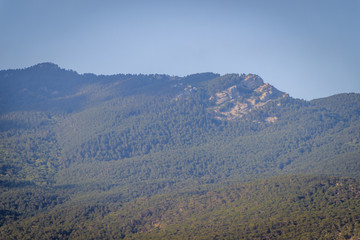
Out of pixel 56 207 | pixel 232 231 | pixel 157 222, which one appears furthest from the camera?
pixel 56 207

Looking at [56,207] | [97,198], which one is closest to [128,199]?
[97,198]

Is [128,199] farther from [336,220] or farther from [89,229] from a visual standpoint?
[336,220]

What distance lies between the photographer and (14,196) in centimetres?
18912

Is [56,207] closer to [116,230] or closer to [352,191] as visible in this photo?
[116,230]

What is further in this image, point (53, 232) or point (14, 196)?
point (14, 196)

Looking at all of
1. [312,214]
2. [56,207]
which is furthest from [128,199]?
[312,214]

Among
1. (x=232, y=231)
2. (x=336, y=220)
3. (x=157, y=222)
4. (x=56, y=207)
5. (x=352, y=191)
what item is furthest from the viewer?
(x=56, y=207)

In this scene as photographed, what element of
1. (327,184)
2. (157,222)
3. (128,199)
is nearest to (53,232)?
(157,222)

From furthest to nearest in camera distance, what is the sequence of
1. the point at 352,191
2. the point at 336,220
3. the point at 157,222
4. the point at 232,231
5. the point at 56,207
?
the point at 56,207 < the point at 157,222 < the point at 352,191 < the point at 232,231 < the point at 336,220

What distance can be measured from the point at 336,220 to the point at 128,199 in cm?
8567

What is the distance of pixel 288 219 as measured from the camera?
14025 centimetres

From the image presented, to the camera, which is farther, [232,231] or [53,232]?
[53,232]

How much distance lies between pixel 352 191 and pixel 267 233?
114ft

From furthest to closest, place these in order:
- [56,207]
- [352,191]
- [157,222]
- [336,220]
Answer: [56,207] → [157,222] → [352,191] → [336,220]
